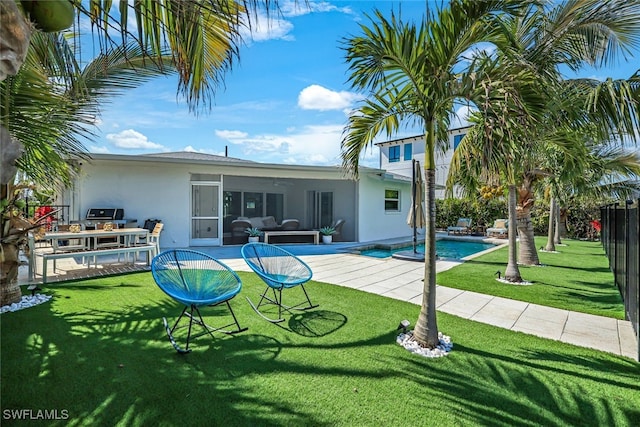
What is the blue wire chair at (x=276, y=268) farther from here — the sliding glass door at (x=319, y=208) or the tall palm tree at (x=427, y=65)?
the sliding glass door at (x=319, y=208)

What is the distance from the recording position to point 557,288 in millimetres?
7523

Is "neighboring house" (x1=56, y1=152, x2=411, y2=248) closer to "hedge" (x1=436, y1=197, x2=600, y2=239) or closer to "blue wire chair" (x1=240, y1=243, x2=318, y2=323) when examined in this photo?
"hedge" (x1=436, y1=197, x2=600, y2=239)

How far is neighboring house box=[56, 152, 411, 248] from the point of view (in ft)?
39.4

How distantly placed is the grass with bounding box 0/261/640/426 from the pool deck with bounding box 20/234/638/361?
510 millimetres

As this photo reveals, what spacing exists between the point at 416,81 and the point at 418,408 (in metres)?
3.55

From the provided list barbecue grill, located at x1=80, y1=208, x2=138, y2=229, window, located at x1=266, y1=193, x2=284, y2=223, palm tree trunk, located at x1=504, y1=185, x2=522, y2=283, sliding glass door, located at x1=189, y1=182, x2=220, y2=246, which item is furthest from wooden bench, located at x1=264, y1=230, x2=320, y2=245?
palm tree trunk, located at x1=504, y1=185, x2=522, y2=283

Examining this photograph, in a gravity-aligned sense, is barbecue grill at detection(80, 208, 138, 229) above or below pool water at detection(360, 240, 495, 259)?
above

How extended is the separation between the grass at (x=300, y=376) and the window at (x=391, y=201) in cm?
1260

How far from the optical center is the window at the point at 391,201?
17438mm

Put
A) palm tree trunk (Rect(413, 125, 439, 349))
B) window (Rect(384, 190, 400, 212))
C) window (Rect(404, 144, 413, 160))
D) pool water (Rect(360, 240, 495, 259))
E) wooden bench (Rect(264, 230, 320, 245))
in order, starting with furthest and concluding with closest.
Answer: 1. window (Rect(404, 144, 413, 160))
2. window (Rect(384, 190, 400, 212))
3. wooden bench (Rect(264, 230, 320, 245))
4. pool water (Rect(360, 240, 495, 259))
5. palm tree trunk (Rect(413, 125, 439, 349))

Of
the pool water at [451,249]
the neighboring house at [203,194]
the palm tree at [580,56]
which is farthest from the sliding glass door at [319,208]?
the palm tree at [580,56]

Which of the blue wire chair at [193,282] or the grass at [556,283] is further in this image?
the grass at [556,283]

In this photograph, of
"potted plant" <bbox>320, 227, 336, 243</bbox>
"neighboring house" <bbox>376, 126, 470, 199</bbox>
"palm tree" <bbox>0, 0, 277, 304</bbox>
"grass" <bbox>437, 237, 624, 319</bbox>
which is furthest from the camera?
"neighboring house" <bbox>376, 126, 470, 199</bbox>

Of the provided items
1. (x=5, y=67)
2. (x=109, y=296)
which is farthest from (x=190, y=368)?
(x=109, y=296)
